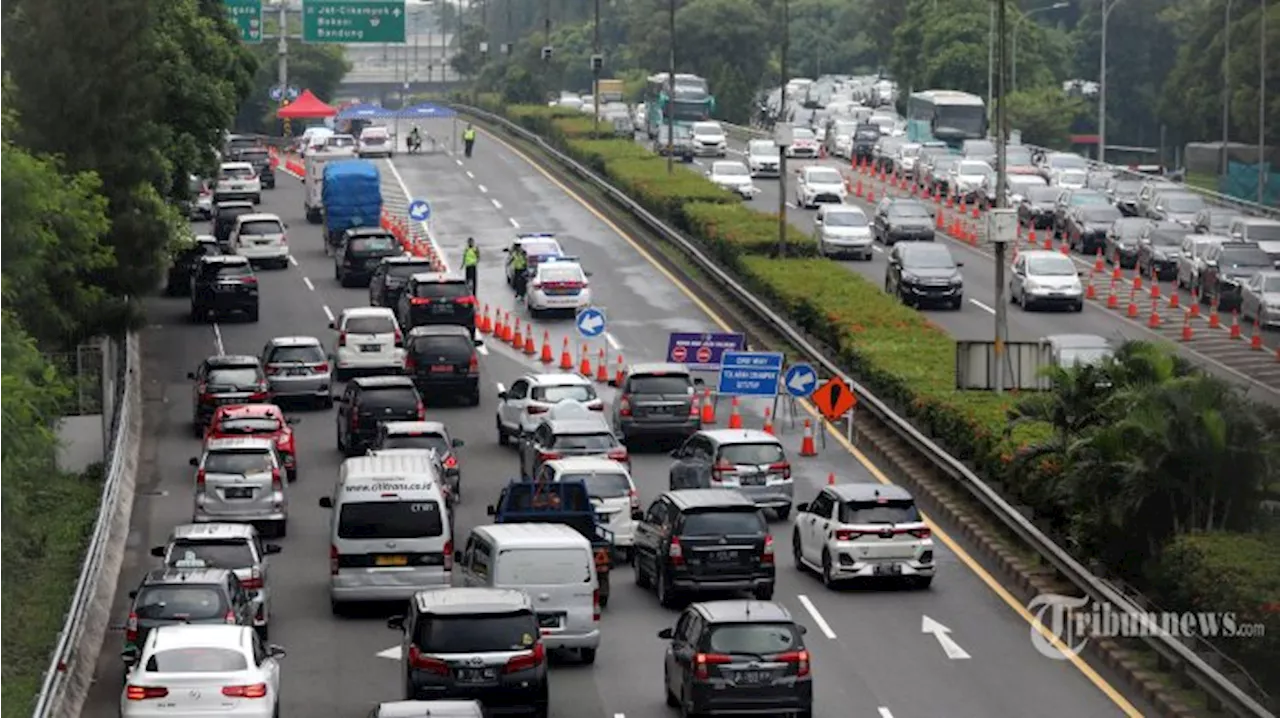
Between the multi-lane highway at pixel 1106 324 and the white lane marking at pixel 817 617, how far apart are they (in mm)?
19358

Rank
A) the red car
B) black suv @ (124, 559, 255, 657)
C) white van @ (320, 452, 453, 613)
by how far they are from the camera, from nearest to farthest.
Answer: black suv @ (124, 559, 255, 657), white van @ (320, 452, 453, 613), the red car

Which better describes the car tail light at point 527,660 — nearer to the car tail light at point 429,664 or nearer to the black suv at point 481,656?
the black suv at point 481,656

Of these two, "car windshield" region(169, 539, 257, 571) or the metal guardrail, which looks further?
"car windshield" region(169, 539, 257, 571)

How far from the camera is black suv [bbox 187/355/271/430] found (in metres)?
50.8

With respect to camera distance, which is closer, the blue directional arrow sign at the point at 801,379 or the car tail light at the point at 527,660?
the car tail light at the point at 527,660

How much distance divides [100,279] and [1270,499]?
2534 centimetres

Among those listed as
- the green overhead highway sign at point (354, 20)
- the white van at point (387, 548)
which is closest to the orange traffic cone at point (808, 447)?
the white van at point (387, 548)

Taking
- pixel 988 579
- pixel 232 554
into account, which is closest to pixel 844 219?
pixel 988 579

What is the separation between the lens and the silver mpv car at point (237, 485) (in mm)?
41375

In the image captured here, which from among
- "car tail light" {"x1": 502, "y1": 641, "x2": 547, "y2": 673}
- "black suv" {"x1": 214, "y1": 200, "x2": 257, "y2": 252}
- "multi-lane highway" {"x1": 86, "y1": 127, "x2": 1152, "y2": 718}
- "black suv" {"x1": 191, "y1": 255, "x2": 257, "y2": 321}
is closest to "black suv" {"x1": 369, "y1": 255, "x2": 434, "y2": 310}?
"multi-lane highway" {"x1": 86, "y1": 127, "x2": 1152, "y2": 718}

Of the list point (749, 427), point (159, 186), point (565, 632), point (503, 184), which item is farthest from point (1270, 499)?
point (503, 184)

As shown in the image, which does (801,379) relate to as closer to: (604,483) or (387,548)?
(604,483)

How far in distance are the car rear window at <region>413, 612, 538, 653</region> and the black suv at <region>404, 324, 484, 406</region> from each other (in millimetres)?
25017

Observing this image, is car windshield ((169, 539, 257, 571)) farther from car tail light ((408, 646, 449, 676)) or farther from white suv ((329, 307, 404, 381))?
white suv ((329, 307, 404, 381))
